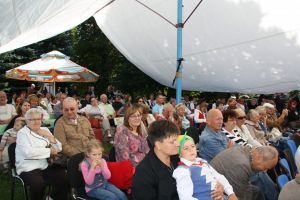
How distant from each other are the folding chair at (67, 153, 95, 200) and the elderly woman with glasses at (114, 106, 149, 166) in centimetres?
60

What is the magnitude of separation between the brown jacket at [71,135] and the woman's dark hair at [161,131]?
184 cm

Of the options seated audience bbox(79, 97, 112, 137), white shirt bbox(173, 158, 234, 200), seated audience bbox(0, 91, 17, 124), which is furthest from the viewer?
seated audience bbox(79, 97, 112, 137)

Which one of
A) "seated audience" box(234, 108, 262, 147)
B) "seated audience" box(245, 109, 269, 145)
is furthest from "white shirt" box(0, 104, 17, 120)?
"seated audience" box(245, 109, 269, 145)

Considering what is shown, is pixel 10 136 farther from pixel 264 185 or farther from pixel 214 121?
pixel 264 185

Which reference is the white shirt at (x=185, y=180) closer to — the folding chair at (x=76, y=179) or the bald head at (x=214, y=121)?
the folding chair at (x=76, y=179)

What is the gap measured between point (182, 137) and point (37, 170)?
204cm

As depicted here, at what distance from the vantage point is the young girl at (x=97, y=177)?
336cm

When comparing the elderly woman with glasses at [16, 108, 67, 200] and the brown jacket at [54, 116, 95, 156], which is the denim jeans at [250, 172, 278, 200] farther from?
the elderly woman with glasses at [16, 108, 67, 200]

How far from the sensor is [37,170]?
4.04 meters

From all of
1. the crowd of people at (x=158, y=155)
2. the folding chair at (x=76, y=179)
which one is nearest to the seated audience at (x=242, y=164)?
the crowd of people at (x=158, y=155)

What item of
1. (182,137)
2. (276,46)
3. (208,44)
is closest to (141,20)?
(208,44)

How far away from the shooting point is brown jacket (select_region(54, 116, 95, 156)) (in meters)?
4.31

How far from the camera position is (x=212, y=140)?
13.2 ft

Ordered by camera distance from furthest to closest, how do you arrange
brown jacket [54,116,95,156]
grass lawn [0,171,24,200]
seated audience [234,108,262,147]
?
1. seated audience [234,108,262,147]
2. grass lawn [0,171,24,200]
3. brown jacket [54,116,95,156]
